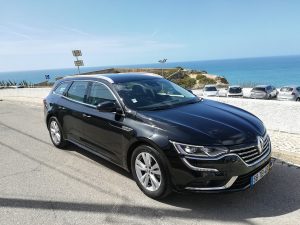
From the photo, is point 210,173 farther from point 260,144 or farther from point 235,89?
point 235,89

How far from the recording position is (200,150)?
4078 millimetres

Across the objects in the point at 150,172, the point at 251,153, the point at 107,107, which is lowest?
the point at 150,172

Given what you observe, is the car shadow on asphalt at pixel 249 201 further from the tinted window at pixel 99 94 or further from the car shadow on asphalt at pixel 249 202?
the tinted window at pixel 99 94

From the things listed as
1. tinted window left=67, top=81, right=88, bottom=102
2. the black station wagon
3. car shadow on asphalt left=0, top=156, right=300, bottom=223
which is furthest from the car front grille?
tinted window left=67, top=81, right=88, bottom=102

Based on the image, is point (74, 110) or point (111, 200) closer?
point (111, 200)

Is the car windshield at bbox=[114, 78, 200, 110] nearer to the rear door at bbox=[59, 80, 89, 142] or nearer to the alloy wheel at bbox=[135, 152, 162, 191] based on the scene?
the alloy wheel at bbox=[135, 152, 162, 191]

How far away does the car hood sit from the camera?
4.16 meters

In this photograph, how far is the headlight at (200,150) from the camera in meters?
4.04

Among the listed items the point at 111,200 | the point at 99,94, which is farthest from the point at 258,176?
the point at 99,94

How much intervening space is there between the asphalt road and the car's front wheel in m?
0.88

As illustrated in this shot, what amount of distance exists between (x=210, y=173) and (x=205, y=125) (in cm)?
68

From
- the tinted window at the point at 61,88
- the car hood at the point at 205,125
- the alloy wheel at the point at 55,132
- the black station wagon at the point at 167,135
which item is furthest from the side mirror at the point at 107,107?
the alloy wheel at the point at 55,132

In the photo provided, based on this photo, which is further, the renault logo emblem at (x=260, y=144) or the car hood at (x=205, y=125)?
the renault logo emblem at (x=260, y=144)

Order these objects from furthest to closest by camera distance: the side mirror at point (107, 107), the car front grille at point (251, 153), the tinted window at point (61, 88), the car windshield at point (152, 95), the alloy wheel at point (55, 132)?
the alloy wheel at point (55, 132) → the tinted window at point (61, 88) → the car windshield at point (152, 95) → the side mirror at point (107, 107) → the car front grille at point (251, 153)
